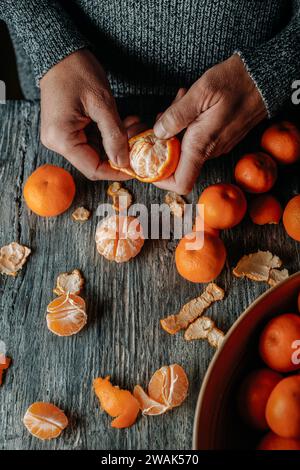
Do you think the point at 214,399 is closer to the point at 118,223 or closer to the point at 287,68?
the point at 118,223

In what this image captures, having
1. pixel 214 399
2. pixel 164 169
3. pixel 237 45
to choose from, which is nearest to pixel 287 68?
pixel 237 45

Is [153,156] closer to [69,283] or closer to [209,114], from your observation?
[209,114]

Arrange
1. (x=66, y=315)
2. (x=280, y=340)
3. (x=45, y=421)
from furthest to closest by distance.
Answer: (x=66, y=315)
(x=45, y=421)
(x=280, y=340)

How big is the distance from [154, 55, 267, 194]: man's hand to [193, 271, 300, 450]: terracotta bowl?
464mm

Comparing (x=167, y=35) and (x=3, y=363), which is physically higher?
(x=167, y=35)

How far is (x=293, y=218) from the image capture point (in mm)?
1266

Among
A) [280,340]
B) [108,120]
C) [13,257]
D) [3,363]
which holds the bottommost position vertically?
[3,363]

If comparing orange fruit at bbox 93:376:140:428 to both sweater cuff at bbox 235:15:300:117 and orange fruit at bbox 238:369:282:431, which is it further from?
sweater cuff at bbox 235:15:300:117

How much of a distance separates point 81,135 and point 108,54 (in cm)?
37

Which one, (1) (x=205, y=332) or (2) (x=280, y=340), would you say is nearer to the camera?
(2) (x=280, y=340)

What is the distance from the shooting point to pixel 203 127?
1.28 meters

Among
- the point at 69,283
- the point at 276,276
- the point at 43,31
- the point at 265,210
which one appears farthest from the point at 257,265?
the point at 43,31

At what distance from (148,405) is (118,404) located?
0.07 metres

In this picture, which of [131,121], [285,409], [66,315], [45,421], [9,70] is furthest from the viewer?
[9,70]
